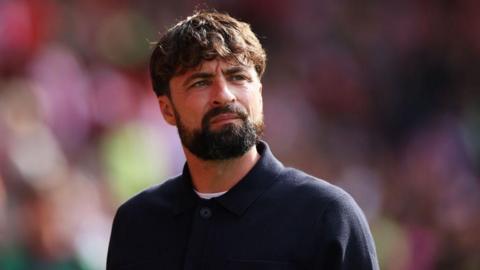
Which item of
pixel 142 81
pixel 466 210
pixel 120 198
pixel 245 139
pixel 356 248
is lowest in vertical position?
pixel 466 210

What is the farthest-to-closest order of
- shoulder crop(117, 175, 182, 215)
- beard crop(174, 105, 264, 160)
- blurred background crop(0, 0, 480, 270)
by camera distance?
blurred background crop(0, 0, 480, 270)
shoulder crop(117, 175, 182, 215)
beard crop(174, 105, 264, 160)

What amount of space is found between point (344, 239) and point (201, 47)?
661mm

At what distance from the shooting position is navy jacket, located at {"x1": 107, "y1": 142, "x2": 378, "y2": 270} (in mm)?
2873

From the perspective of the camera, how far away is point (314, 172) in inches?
313

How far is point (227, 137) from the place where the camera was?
118 inches

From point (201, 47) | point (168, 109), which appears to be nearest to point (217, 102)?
point (201, 47)

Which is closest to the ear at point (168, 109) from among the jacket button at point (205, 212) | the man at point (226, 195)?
the man at point (226, 195)

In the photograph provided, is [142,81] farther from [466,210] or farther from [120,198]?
[466,210]

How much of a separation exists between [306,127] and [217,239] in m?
5.60

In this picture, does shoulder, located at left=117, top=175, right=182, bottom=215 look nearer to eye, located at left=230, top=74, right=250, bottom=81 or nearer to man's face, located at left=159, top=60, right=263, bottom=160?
man's face, located at left=159, top=60, right=263, bottom=160

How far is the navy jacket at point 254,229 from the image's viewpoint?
287 centimetres

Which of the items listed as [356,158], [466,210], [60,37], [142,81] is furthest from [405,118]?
[60,37]

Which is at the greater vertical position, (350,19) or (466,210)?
(350,19)

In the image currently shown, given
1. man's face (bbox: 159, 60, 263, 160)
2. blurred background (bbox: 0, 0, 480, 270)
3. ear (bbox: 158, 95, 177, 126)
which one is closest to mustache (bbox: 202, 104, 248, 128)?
man's face (bbox: 159, 60, 263, 160)
